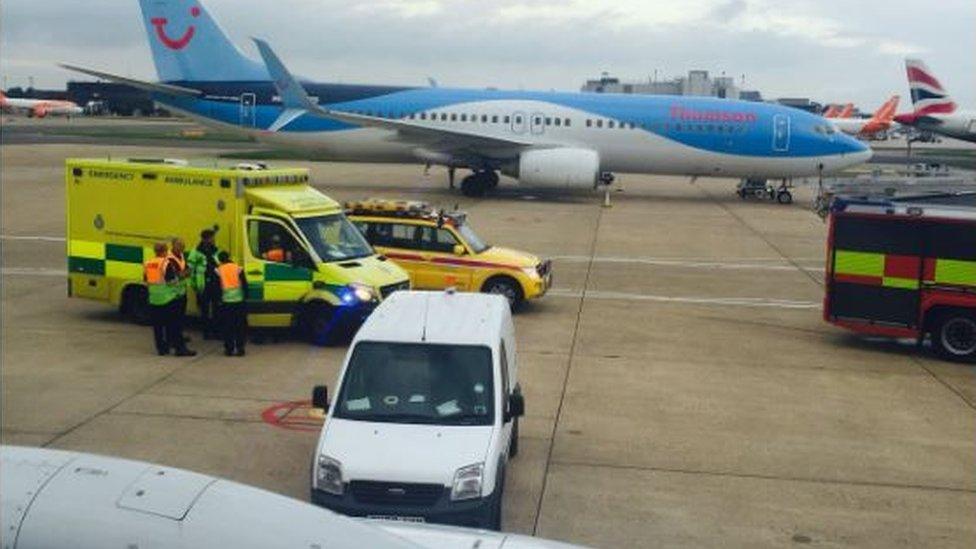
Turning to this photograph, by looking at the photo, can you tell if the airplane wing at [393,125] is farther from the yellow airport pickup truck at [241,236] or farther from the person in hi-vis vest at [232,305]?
the person in hi-vis vest at [232,305]

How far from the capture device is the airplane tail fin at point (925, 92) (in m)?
54.8

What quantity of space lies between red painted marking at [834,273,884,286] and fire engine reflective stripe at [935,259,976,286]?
846 millimetres

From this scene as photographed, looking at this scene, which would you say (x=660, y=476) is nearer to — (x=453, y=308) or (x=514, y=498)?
(x=514, y=498)

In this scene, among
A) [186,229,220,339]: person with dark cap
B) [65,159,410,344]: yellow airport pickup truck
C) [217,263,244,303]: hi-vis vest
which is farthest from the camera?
[65,159,410,344]: yellow airport pickup truck

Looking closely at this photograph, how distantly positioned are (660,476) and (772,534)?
1.62 meters

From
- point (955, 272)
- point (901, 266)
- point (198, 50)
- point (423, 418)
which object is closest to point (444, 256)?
point (901, 266)

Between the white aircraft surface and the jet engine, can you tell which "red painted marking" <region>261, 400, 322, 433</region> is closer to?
the white aircraft surface

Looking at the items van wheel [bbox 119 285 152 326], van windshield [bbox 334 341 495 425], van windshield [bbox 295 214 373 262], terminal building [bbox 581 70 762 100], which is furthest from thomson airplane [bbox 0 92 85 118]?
van windshield [bbox 334 341 495 425]

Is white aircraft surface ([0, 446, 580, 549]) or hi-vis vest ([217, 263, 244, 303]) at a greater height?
white aircraft surface ([0, 446, 580, 549])

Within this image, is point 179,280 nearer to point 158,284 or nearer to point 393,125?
point 158,284

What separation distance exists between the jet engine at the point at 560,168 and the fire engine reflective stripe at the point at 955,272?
812 inches

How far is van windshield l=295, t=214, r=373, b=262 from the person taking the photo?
1661 cm

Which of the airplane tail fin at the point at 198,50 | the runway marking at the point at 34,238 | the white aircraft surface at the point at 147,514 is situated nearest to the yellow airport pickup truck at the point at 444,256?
the runway marking at the point at 34,238

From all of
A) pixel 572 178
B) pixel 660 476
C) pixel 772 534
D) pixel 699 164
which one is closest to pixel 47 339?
pixel 660 476
